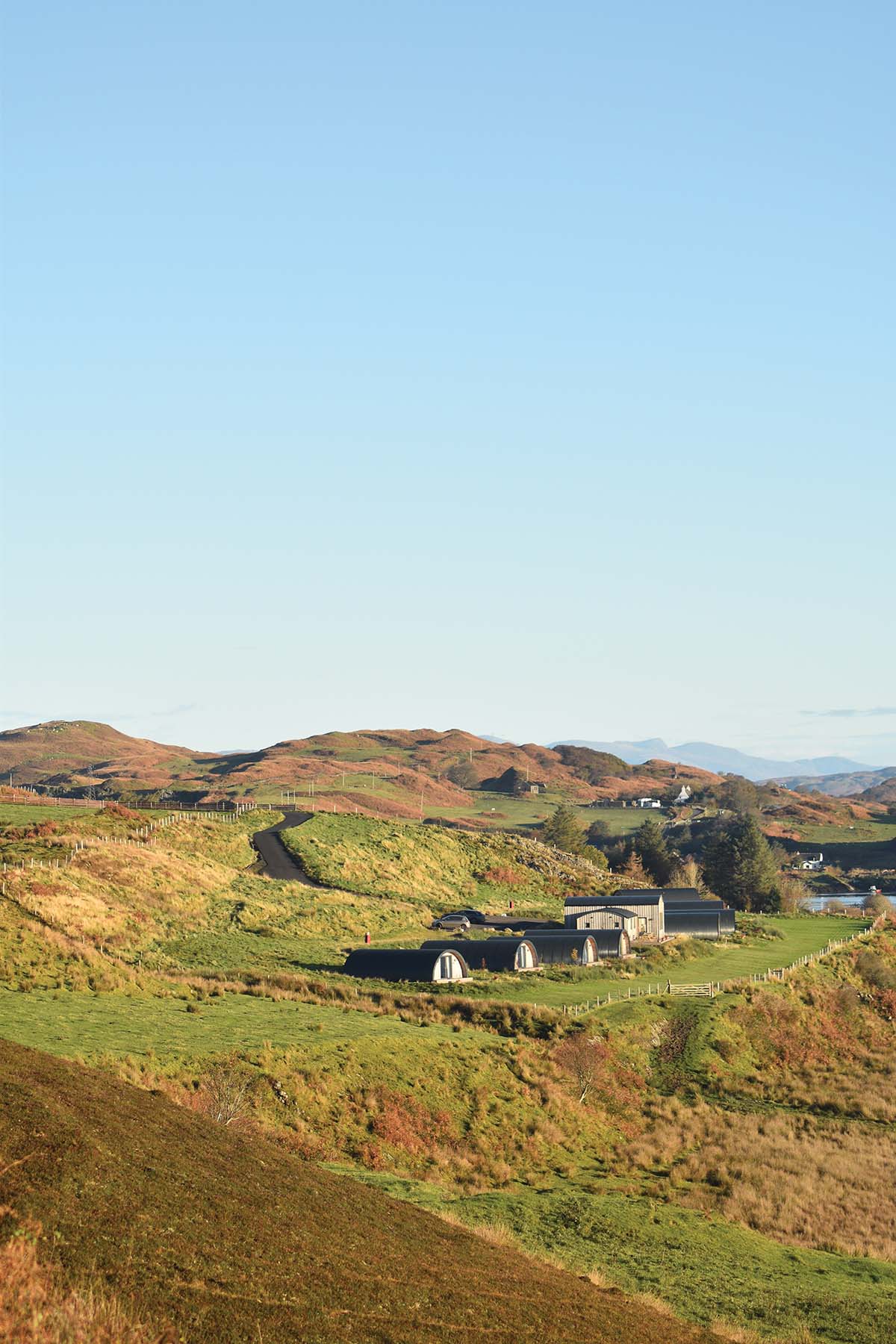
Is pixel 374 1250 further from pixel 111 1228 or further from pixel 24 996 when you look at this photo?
pixel 24 996

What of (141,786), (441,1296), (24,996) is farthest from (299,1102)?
(141,786)

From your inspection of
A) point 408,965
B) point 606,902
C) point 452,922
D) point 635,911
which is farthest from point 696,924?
point 408,965

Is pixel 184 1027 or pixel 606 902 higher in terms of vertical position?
pixel 606 902

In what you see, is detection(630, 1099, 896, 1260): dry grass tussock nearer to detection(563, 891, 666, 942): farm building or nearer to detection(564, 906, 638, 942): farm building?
detection(564, 906, 638, 942): farm building

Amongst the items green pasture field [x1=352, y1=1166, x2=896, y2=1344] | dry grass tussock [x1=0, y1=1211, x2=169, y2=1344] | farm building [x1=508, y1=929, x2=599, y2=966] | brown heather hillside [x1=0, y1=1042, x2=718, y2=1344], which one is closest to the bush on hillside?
farm building [x1=508, y1=929, x2=599, y2=966]

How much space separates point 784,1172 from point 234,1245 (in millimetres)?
29117

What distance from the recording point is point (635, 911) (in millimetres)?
94125

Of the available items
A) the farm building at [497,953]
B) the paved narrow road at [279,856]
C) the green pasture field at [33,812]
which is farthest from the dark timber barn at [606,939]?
the green pasture field at [33,812]

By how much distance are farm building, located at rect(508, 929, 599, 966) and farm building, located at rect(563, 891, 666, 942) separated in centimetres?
1099

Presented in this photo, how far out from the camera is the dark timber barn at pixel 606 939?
79.8 metres

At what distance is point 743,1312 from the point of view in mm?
30203

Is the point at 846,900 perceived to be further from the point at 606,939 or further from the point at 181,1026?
the point at 181,1026

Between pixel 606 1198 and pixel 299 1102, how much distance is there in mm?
10593

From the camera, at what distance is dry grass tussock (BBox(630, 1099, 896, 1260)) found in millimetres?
39344
